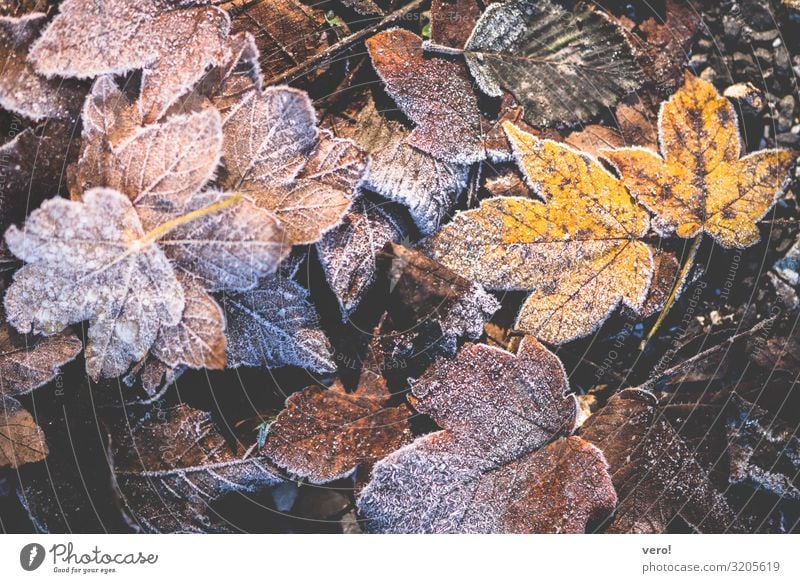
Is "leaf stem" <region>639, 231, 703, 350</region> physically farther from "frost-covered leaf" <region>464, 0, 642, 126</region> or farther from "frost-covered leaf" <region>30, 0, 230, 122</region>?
"frost-covered leaf" <region>30, 0, 230, 122</region>

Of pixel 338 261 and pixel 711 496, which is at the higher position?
pixel 338 261

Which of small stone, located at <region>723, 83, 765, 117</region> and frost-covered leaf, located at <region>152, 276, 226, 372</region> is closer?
frost-covered leaf, located at <region>152, 276, 226, 372</region>

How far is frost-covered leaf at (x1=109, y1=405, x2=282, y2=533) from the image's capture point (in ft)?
1.85

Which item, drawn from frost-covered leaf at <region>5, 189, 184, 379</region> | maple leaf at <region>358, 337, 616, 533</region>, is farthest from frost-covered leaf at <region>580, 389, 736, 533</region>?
frost-covered leaf at <region>5, 189, 184, 379</region>

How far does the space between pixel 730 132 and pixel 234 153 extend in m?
0.48

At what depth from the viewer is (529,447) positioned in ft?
1.89

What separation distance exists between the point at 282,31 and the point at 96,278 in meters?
0.27

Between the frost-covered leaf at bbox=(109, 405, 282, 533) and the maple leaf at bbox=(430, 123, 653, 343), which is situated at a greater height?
the maple leaf at bbox=(430, 123, 653, 343)
